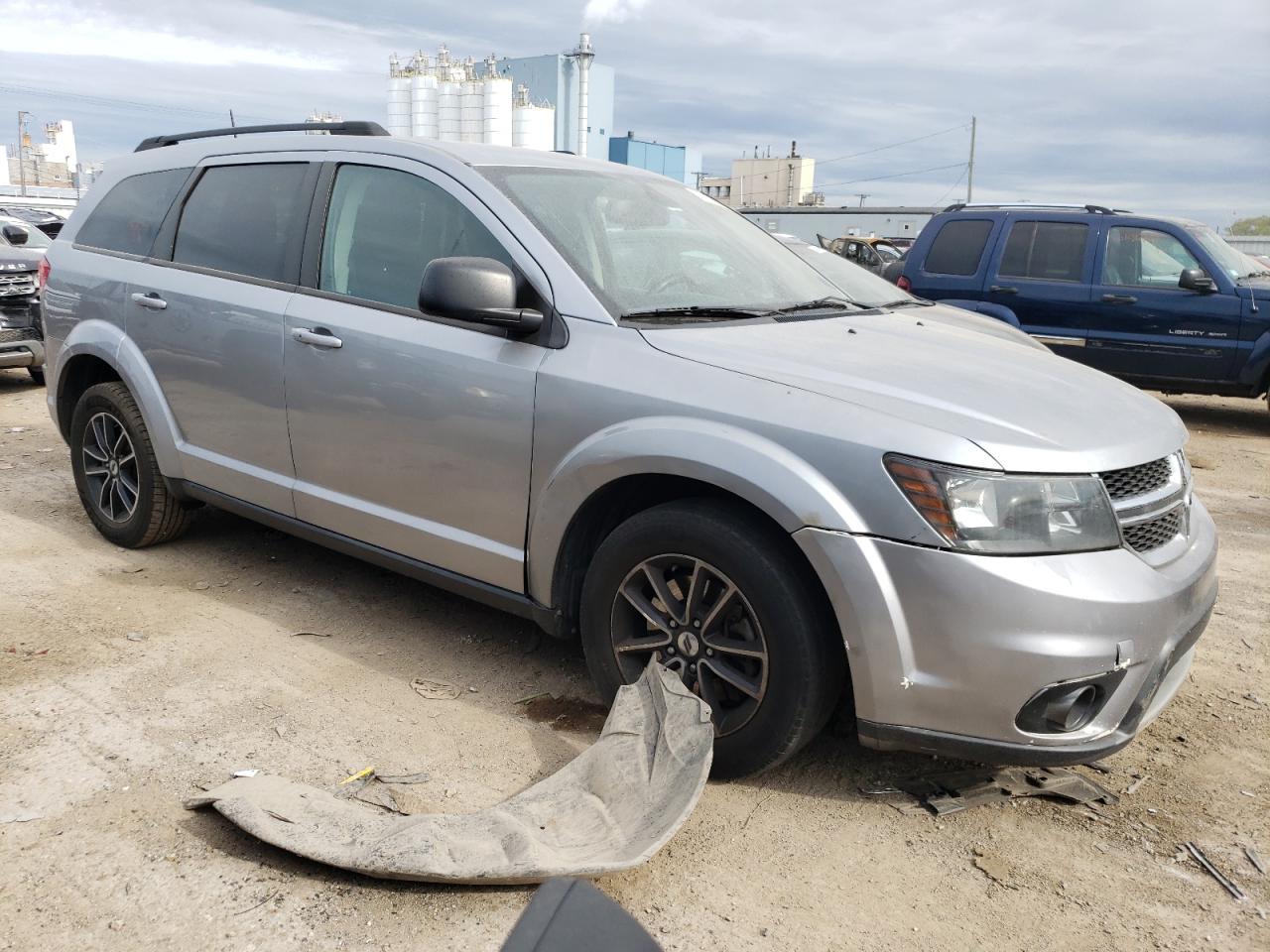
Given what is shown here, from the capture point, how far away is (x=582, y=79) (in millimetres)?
63344

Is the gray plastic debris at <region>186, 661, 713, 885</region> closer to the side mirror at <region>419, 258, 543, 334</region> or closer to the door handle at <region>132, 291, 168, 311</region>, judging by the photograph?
the side mirror at <region>419, 258, 543, 334</region>

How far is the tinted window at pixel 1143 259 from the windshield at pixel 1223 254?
23 cm

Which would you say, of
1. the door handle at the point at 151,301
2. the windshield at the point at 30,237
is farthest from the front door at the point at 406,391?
the windshield at the point at 30,237

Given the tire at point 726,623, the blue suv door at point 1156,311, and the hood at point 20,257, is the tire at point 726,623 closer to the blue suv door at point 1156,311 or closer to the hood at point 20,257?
the blue suv door at point 1156,311

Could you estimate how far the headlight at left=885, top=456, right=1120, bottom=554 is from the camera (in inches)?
104

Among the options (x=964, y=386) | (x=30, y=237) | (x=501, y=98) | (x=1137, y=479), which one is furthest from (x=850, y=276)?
(x=501, y=98)

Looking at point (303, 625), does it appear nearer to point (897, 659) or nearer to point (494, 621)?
point (494, 621)

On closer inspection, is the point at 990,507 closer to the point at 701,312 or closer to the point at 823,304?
the point at 701,312

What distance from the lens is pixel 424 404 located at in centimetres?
358

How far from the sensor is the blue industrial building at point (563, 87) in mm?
63344

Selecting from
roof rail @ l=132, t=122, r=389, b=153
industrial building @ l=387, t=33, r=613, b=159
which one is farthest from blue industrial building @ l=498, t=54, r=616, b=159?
roof rail @ l=132, t=122, r=389, b=153

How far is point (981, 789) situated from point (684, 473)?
1281mm

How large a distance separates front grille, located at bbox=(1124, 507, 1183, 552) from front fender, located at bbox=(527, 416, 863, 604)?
0.76 metres

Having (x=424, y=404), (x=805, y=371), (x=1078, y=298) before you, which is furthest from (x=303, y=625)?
(x=1078, y=298)
